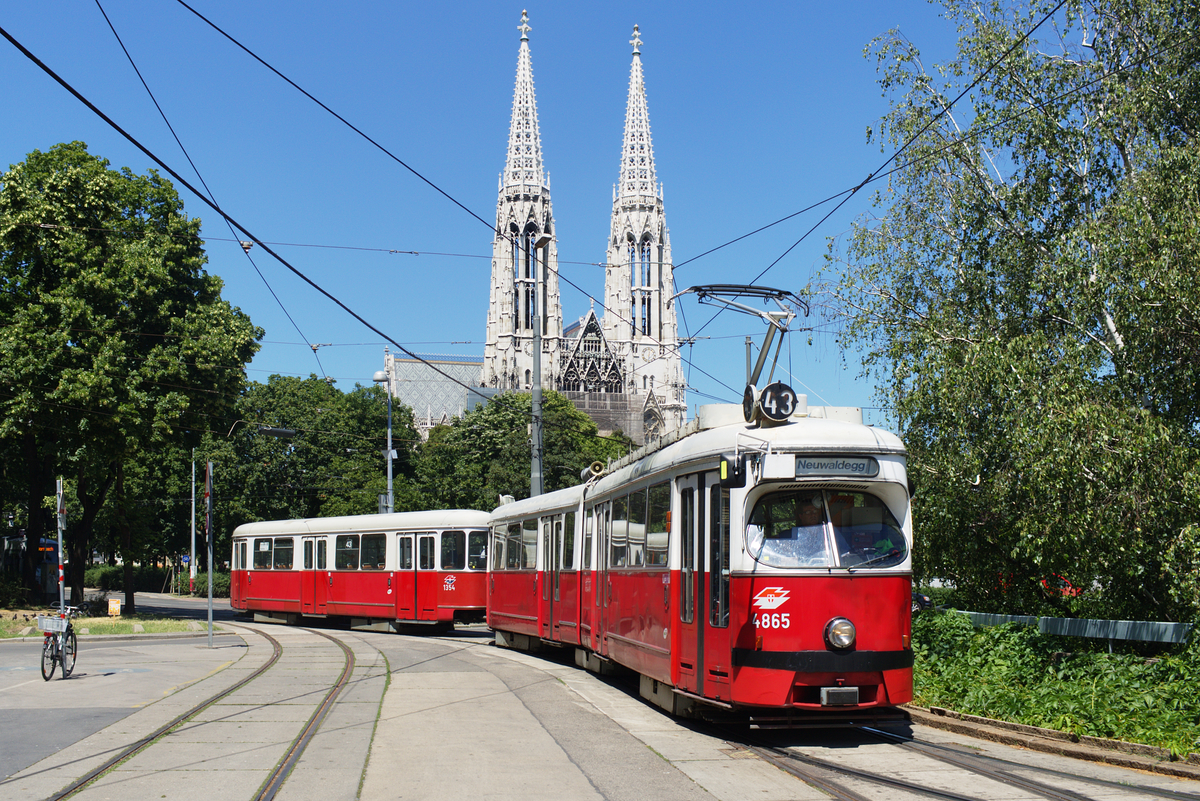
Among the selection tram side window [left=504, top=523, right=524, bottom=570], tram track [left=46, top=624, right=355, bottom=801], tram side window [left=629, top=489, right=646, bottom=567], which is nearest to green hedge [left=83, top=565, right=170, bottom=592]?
tram side window [left=504, top=523, right=524, bottom=570]

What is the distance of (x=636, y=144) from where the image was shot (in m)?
118

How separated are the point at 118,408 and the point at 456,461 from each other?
119 ft

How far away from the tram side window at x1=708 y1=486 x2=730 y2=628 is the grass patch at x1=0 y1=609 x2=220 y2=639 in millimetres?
20348

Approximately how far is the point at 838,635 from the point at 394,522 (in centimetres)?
1761

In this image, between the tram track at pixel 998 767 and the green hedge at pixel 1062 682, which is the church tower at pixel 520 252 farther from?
the tram track at pixel 998 767

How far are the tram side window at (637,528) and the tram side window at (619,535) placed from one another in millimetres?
230

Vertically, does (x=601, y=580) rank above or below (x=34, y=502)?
below

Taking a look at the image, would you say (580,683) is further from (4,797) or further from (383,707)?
(4,797)

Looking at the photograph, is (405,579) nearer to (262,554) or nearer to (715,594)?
(262,554)

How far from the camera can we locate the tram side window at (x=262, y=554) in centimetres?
3156

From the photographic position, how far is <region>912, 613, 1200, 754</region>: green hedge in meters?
9.54

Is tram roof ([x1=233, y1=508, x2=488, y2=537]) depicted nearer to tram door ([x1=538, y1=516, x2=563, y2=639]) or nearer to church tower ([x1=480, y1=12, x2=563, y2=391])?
tram door ([x1=538, y1=516, x2=563, y2=639])

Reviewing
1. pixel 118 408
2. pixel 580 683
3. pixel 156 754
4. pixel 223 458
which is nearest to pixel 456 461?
pixel 223 458

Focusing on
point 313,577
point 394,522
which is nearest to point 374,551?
point 394,522
